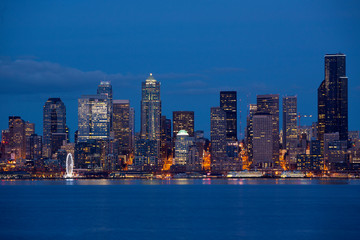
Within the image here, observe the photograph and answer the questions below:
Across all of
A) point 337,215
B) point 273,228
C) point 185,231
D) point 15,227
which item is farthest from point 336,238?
point 15,227

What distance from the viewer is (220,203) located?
415 feet

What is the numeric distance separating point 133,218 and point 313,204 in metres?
41.4

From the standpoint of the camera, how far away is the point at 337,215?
9919 cm

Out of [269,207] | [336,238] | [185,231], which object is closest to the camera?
[336,238]

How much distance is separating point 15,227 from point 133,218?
1817 centimetres

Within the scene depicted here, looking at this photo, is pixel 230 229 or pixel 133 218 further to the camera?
pixel 133 218

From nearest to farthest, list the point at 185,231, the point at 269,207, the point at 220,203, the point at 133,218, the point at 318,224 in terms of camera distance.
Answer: the point at 185,231 → the point at 318,224 → the point at 133,218 → the point at 269,207 → the point at 220,203

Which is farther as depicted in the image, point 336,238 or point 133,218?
point 133,218

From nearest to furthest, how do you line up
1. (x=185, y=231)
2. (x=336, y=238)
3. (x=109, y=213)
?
1. (x=336, y=238)
2. (x=185, y=231)
3. (x=109, y=213)

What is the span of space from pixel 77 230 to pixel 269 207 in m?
44.9

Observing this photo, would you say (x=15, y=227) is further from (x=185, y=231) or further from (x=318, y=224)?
(x=318, y=224)

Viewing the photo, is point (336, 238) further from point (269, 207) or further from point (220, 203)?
point (220, 203)

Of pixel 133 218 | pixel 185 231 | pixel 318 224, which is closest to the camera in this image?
pixel 185 231

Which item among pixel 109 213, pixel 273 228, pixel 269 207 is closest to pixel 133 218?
pixel 109 213
